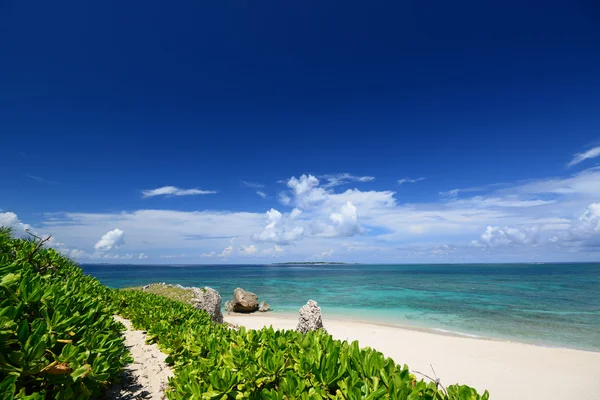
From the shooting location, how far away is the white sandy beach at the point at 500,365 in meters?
8.95

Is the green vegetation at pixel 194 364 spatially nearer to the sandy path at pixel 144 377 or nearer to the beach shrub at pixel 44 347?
the beach shrub at pixel 44 347

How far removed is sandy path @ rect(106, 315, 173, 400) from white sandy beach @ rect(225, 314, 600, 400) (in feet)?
26.4

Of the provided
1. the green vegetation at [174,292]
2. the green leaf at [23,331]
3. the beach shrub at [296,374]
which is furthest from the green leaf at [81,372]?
the green vegetation at [174,292]

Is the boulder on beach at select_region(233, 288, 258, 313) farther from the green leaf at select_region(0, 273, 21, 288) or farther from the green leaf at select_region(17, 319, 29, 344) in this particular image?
the green leaf at select_region(17, 319, 29, 344)

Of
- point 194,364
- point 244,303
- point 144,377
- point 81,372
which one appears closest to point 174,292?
point 244,303

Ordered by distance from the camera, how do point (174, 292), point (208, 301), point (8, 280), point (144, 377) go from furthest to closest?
point (174, 292), point (208, 301), point (144, 377), point (8, 280)

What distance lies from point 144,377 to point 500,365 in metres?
13.1

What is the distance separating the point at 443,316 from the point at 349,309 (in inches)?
333

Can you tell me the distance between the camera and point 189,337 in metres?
4.50

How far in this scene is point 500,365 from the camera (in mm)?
10844

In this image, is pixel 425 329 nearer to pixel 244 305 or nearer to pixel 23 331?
pixel 244 305

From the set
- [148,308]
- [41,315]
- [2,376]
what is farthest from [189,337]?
[148,308]

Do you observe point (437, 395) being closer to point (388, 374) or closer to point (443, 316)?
point (388, 374)

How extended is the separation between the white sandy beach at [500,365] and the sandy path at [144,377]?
806cm
